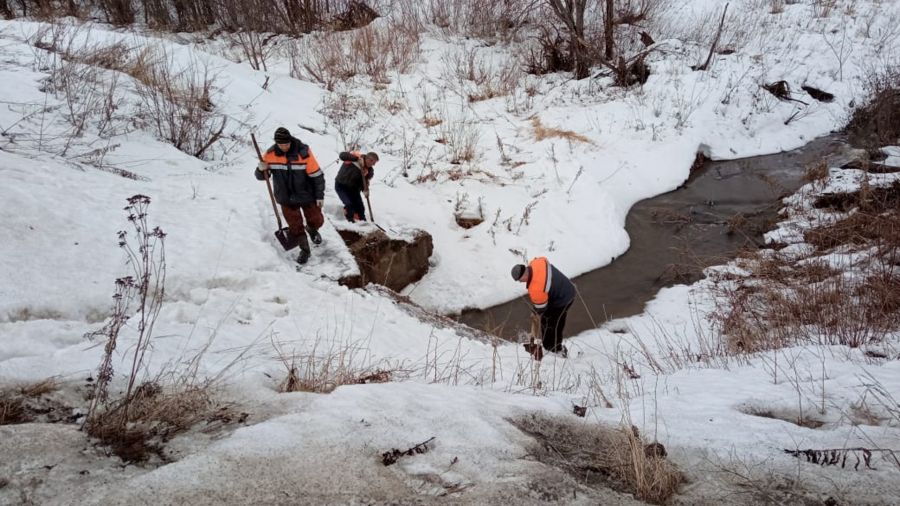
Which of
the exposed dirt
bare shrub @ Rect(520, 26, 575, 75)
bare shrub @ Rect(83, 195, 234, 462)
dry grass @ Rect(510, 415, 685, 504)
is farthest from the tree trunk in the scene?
bare shrub @ Rect(83, 195, 234, 462)

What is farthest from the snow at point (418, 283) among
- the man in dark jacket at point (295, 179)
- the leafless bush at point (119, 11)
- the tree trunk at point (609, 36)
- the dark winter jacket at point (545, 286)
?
the leafless bush at point (119, 11)

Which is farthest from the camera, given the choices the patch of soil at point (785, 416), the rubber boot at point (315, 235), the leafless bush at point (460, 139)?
the leafless bush at point (460, 139)

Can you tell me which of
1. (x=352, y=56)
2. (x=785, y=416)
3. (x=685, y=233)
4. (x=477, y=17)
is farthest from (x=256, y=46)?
(x=785, y=416)

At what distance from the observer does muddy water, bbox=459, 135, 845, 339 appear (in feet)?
21.7

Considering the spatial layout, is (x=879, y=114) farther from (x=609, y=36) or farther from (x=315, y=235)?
(x=315, y=235)

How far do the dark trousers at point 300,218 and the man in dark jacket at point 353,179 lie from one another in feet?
3.19

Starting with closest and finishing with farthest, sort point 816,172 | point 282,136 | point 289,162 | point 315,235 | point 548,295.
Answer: point 282,136 < point 548,295 < point 289,162 < point 315,235 < point 816,172

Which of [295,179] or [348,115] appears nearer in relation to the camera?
[295,179]

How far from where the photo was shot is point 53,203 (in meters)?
4.57

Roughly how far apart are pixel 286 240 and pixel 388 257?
1470 millimetres

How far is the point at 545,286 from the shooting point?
16.4ft

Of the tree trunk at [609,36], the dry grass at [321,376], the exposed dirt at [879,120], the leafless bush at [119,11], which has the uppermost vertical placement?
the leafless bush at [119,11]

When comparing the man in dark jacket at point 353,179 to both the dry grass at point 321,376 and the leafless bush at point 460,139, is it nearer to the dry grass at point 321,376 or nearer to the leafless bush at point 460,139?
the leafless bush at point 460,139

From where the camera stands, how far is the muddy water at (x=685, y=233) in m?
6.61
